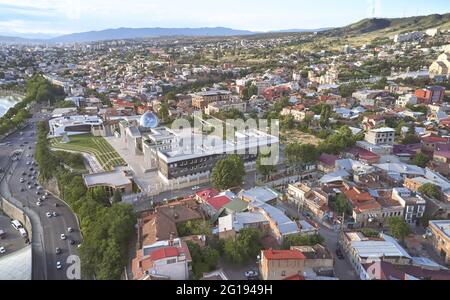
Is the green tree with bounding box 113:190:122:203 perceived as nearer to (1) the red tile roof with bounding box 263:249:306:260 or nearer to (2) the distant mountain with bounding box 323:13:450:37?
(1) the red tile roof with bounding box 263:249:306:260

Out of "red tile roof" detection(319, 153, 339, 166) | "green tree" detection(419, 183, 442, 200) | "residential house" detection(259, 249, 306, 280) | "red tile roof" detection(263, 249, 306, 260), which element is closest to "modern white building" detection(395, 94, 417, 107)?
"red tile roof" detection(319, 153, 339, 166)

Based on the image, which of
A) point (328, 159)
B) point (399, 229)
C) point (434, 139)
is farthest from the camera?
point (434, 139)

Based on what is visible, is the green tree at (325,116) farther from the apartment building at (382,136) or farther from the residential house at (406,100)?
the residential house at (406,100)

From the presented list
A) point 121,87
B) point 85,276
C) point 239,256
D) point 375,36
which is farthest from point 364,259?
point 375,36

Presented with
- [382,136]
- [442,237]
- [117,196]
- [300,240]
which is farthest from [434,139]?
[117,196]

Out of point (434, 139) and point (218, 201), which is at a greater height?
point (434, 139)

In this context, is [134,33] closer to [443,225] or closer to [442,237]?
[443,225]

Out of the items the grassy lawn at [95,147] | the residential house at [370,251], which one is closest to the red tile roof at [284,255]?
the residential house at [370,251]
